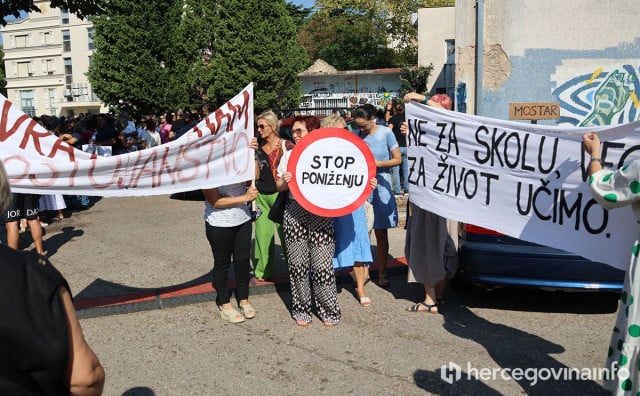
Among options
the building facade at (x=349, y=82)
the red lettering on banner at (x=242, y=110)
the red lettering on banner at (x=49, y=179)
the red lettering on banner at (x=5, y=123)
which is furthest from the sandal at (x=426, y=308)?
the building facade at (x=349, y=82)

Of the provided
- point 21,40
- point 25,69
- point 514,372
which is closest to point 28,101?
point 25,69

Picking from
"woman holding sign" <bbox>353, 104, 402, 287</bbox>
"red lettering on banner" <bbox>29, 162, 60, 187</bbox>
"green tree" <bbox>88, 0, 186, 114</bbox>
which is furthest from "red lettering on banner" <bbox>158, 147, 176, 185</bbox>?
"green tree" <bbox>88, 0, 186, 114</bbox>

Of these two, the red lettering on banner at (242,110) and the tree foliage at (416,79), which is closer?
the red lettering on banner at (242,110)

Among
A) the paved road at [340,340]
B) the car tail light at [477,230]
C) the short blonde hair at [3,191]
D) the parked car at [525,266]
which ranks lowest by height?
the paved road at [340,340]

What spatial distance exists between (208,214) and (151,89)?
28.6m

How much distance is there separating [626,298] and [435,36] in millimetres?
39455

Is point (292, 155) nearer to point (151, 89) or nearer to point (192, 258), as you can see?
point (192, 258)

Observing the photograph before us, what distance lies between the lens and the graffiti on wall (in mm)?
8023

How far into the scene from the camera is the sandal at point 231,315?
17.7 ft

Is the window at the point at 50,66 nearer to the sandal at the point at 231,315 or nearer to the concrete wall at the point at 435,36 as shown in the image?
the concrete wall at the point at 435,36

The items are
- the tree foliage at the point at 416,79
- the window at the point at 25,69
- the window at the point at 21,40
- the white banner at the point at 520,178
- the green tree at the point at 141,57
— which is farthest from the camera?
the window at the point at 25,69

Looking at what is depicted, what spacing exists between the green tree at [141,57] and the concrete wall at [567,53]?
26.1 m

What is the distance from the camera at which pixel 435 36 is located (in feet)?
132

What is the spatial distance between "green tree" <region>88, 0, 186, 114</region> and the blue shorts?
25.6 metres
